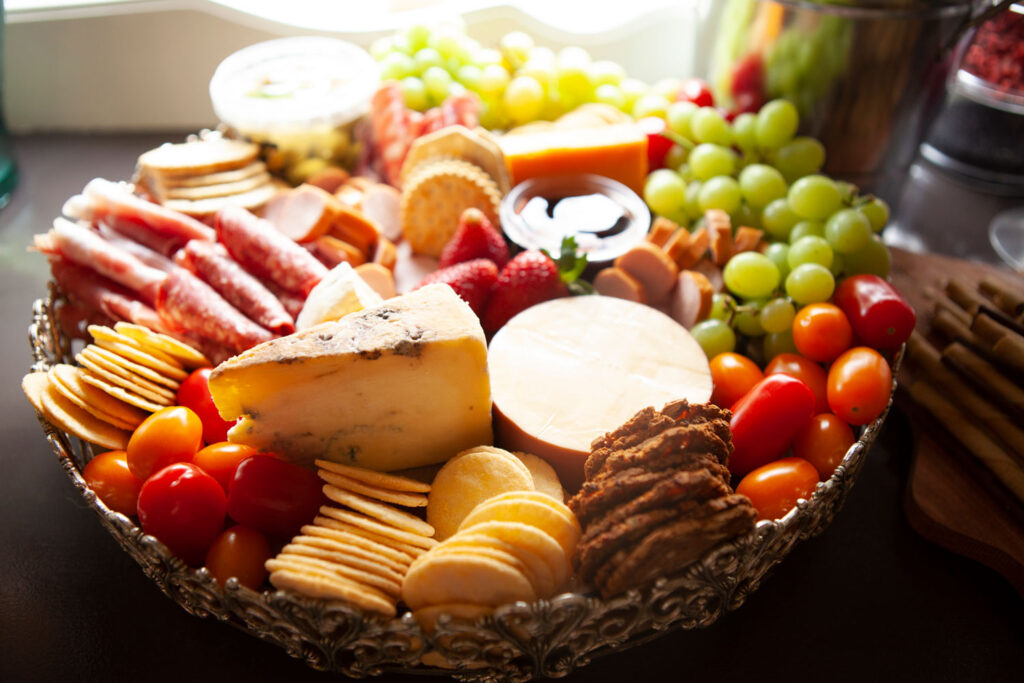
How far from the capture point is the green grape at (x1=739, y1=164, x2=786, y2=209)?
1344 millimetres

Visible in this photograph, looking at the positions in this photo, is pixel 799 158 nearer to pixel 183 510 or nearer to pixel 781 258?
pixel 781 258

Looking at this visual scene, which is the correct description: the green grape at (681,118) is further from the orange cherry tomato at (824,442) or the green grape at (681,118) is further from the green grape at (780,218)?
the orange cherry tomato at (824,442)

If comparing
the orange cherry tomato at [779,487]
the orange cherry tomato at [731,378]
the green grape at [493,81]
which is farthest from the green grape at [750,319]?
the green grape at [493,81]

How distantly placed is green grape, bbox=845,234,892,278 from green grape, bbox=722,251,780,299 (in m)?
0.14

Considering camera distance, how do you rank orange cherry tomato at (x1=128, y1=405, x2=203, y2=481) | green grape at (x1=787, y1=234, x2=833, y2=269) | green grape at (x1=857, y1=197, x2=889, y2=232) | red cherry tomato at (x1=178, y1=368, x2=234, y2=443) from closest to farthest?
1. orange cherry tomato at (x1=128, y1=405, x2=203, y2=481)
2. red cherry tomato at (x1=178, y1=368, x2=234, y2=443)
3. green grape at (x1=787, y1=234, x2=833, y2=269)
4. green grape at (x1=857, y1=197, x2=889, y2=232)

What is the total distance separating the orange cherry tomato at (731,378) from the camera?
43.7 inches

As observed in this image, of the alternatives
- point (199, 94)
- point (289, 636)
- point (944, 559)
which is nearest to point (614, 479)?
point (289, 636)

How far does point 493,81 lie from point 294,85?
42 centimetres

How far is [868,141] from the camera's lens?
1.51 meters

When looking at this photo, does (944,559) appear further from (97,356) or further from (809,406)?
(97,356)

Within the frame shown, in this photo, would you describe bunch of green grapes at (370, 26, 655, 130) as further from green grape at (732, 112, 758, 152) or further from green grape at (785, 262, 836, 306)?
green grape at (785, 262, 836, 306)

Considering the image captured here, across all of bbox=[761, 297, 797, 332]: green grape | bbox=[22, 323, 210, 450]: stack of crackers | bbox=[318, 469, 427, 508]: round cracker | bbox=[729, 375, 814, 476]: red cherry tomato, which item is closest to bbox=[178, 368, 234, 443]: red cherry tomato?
bbox=[22, 323, 210, 450]: stack of crackers

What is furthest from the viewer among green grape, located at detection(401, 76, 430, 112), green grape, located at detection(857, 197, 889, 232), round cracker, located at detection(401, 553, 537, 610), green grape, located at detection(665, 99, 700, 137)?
green grape, located at detection(401, 76, 430, 112)

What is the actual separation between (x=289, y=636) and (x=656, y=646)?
0.44 m
